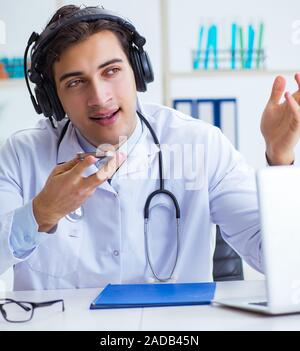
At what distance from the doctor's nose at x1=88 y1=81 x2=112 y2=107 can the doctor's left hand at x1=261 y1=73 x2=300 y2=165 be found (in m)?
0.33

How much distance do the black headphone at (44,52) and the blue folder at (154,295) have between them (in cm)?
44

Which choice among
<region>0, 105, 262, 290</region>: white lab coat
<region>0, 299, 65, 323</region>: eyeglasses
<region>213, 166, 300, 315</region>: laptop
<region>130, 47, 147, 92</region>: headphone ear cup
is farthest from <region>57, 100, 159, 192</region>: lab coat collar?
<region>213, 166, 300, 315</region>: laptop

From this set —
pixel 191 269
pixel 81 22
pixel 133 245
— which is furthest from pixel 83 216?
pixel 81 22

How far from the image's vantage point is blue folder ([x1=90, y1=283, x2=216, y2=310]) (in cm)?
86

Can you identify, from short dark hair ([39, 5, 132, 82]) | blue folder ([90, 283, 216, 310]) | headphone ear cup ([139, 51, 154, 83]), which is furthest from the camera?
headphone ear cup ([139, 51, 154, 83])

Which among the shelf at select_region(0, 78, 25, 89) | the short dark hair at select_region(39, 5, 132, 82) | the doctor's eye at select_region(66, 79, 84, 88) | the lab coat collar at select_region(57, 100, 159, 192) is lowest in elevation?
the lab coat collar at select_region(57, 100, 159, 192)

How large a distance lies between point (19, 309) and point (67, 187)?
198mm

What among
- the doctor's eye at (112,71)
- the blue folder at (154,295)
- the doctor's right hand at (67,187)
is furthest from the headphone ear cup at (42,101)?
the blue folder at (154,295)

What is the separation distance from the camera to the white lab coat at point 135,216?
1.18 meters

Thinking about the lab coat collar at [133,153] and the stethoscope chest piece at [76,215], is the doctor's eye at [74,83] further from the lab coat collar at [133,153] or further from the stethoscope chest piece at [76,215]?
the stethoscope chest piece at [76,215]

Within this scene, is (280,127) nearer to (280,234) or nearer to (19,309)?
(280,234)

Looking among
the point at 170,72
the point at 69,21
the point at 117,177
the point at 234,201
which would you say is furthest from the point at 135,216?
the point at 170,72

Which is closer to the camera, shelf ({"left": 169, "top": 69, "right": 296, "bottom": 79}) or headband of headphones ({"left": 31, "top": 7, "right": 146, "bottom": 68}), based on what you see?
headband of headphones ({"left": 31, "top": 7, "right": 146, "bottom": 68})

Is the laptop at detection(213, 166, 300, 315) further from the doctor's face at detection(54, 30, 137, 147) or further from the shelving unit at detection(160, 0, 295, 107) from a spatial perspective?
the shelving unit at detection(160, 0, 295, 107)
